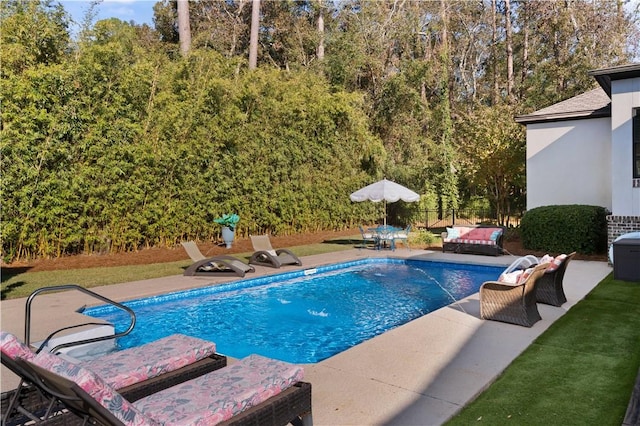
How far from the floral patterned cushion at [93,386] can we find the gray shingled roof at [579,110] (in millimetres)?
13500

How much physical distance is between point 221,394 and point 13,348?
3.62 ft

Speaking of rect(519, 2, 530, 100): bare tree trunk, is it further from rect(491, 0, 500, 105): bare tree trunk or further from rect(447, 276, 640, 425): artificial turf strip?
rect(447, 276, 640, 425): artificial turf strip

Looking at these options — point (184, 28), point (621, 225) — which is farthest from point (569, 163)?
point (184, 28)

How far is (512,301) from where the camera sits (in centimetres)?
547

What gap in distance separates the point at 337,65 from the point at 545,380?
19.5 meters

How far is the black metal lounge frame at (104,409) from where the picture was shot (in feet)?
6.68

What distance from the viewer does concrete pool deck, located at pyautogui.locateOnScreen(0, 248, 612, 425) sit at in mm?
3379

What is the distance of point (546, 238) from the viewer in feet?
38.1

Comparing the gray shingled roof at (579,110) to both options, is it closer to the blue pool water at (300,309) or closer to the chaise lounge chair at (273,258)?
the blue pool water at (300,309)

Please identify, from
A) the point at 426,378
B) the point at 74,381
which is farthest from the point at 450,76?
the point at 74,381

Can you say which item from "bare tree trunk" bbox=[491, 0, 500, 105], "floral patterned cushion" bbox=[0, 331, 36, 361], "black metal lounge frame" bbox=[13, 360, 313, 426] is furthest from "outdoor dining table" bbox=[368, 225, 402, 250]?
"bare tree trunk" bbox=[491, 0, 500, 105]

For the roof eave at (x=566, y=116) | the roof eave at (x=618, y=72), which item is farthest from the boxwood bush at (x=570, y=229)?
the roof eave at (x=618, y=72)

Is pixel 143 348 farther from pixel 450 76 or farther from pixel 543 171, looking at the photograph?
pixel 450 76

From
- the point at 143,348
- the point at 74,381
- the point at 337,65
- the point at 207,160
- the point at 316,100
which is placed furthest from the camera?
the point at 337,65
